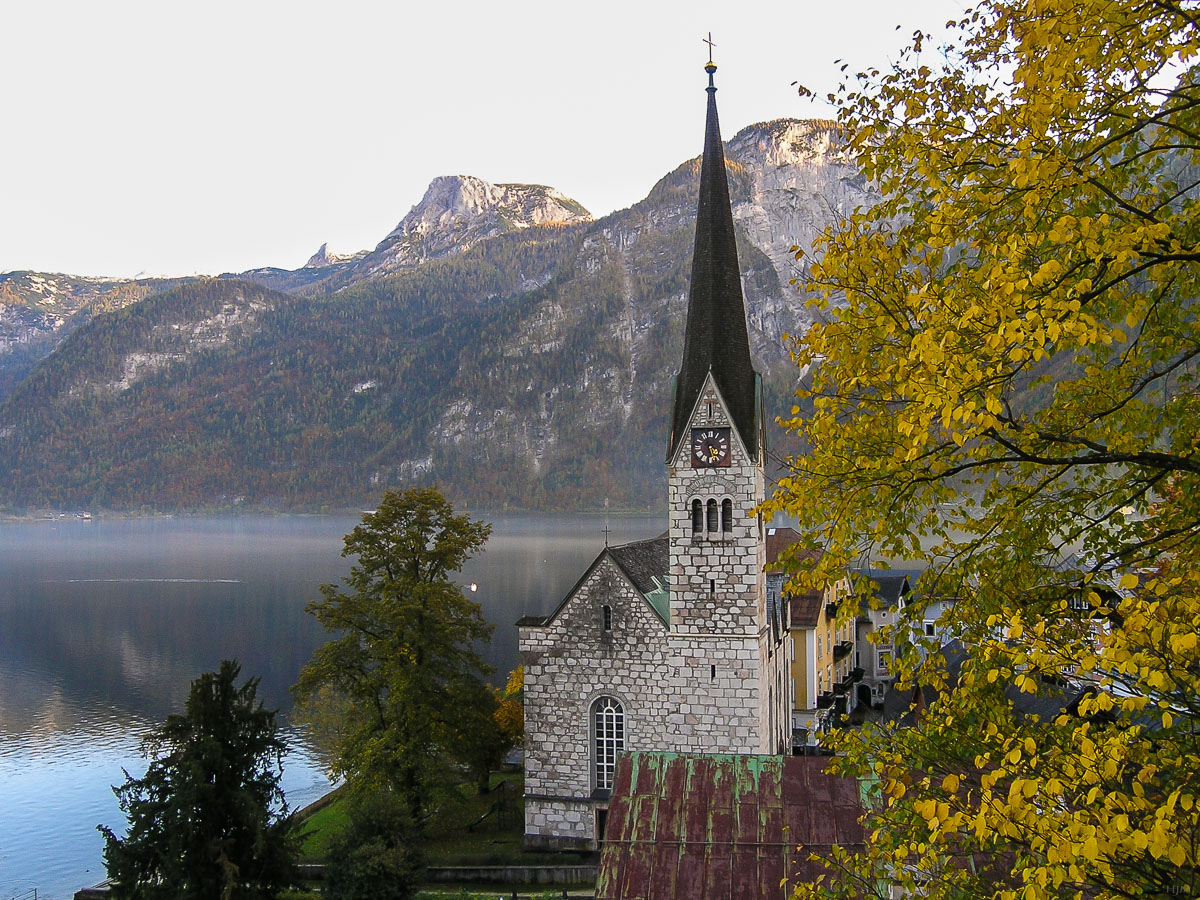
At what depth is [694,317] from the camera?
27453 millimetres

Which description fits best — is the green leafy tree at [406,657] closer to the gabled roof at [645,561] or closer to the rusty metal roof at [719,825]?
the gabled roof at [645,561]

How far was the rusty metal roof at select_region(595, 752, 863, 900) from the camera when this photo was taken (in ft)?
45.9

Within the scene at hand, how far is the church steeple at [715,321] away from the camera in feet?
87.5

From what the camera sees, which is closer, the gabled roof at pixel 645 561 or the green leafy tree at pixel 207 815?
the green leafy tree at pixel 207 815

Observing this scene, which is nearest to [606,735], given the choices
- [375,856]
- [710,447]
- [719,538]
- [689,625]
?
[689,625]

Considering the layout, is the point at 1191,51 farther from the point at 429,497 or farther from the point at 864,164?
the point at 429,497

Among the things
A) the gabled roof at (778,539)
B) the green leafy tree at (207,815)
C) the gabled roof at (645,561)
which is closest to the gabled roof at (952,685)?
the gabled roof at (645,561)

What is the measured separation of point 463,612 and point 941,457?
88.8 feet

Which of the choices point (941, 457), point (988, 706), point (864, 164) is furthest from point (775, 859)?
point (864, 164)

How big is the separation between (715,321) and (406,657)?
1491 centimetres

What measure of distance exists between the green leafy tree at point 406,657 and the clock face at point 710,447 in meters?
10.3

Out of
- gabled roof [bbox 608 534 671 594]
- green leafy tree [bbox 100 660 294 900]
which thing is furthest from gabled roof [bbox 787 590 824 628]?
green leafy tree [bbox 100 660 294 900]

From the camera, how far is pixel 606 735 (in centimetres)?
2738

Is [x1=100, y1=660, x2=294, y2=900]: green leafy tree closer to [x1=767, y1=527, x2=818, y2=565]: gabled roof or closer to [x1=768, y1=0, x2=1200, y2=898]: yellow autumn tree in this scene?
[x1=768, y1=0, x2=1200, y2=898]: yellow autumn tree
